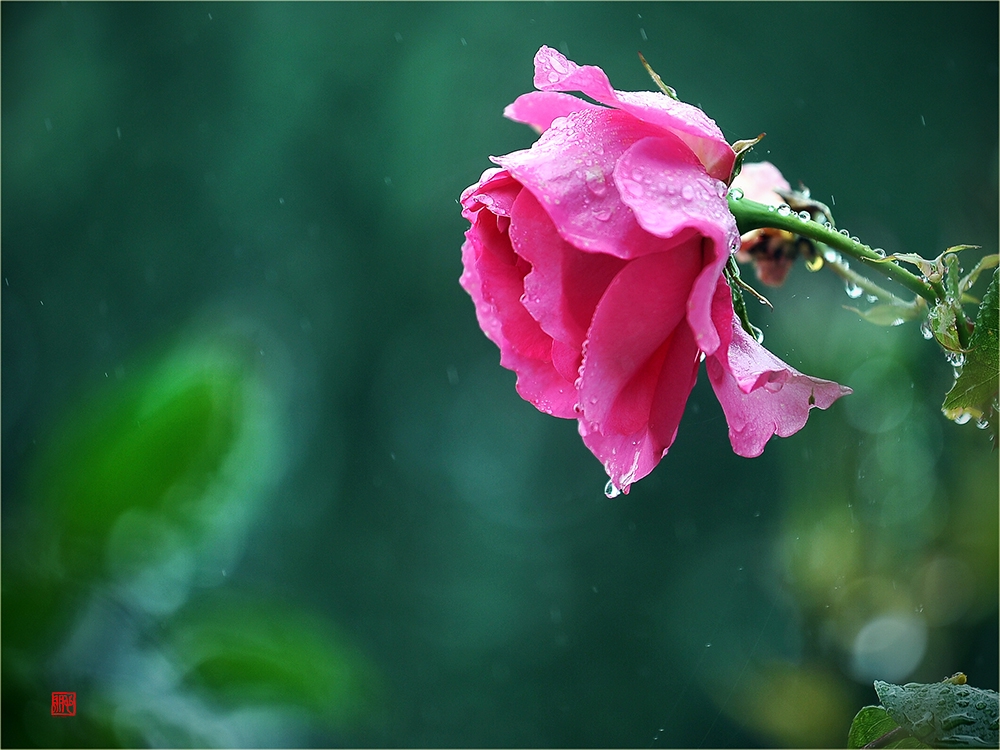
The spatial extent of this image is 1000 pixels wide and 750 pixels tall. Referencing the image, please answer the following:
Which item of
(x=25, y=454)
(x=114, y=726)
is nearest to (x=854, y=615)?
(x=114, y=726)

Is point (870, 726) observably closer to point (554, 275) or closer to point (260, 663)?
point (554, 275)

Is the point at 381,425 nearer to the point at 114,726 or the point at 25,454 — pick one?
the point at 25,454

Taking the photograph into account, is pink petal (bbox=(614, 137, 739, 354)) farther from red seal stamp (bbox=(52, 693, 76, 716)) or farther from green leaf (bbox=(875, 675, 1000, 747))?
red seal stamp (bbox=(52, 693, 76, 716))

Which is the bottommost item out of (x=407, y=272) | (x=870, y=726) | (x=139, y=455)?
(x=407, y=272)

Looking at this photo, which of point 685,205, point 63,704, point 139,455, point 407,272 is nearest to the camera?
point 685,205

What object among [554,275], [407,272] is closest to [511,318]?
[554,275]

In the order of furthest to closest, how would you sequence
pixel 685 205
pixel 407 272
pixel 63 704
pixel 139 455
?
pixel 407 272 < pixel 139 455 < pixel 63 704 < pixel 685 205

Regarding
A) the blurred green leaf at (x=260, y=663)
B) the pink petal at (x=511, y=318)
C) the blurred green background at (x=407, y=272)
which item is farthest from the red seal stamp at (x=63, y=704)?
the pink petal at (x=511, y=318)
